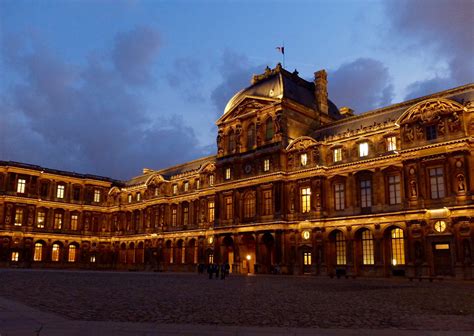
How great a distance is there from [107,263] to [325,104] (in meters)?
45.0

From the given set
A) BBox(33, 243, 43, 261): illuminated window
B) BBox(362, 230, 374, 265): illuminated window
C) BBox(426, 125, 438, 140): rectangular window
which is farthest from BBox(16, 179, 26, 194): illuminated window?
BBox(426, 125, 438, 140): rectangular window

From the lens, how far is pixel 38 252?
7175 centimetres

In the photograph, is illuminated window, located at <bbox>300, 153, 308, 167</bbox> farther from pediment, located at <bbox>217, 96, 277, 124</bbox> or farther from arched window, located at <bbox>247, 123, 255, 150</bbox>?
arched window, located at <bbox>247, 123, 255, 150</bbox>

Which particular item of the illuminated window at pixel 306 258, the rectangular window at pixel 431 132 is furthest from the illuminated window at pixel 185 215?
the rectangular window at pixel 431 132

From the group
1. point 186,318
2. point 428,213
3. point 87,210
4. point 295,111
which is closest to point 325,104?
point 295,111

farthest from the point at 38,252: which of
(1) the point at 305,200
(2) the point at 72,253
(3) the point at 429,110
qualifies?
(3) the point at 429,110

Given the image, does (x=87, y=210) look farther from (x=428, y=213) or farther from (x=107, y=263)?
(x=428, y=213)

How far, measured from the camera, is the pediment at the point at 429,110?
125 feet

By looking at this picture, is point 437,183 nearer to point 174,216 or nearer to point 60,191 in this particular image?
point 174,216

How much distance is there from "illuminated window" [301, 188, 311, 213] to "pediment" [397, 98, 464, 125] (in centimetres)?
1197

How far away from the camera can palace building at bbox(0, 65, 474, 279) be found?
38.5 m

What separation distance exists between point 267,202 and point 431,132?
19184 millimetres

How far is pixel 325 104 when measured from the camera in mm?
59750

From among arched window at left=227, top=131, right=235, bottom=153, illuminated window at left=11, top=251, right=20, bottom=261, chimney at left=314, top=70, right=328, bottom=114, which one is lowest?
illuminated window at left=11, top=251, right=20, bottom=261
